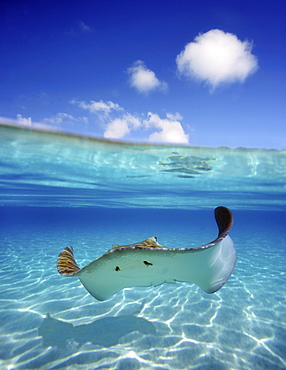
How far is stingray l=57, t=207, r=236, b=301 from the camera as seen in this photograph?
2307mm

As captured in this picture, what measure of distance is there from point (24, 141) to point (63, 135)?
8.04 feet

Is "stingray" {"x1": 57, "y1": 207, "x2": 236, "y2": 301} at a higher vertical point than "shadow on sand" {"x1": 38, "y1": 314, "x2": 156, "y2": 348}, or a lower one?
higher

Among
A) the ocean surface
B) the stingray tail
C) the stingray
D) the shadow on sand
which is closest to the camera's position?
the stingray

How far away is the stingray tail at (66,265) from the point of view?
280 cm

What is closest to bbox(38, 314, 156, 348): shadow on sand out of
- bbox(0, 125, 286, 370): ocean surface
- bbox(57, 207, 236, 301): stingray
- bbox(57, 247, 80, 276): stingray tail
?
bbox(0, 125, 286, 370): ocean surface

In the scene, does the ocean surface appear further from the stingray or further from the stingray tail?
the stingray tail

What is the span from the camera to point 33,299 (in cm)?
634

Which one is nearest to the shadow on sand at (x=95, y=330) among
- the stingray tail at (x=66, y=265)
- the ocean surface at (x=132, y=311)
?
the ocean surface at (x=132, y=311)

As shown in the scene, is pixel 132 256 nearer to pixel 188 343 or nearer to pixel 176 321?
pixel 188 343

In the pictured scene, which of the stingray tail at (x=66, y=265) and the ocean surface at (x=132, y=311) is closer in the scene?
the stingray tail at (x=66, y=265)

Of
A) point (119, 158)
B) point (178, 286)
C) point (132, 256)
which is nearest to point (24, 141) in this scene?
point (119, 158)

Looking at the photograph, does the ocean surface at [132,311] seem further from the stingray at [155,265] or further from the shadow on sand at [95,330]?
the stingray at [155,265]

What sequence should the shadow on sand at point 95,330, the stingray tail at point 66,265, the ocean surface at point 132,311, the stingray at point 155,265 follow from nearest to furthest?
1. the stingray at point 155,265
2. the stingray tail at point 66,265
3. the ocean surface at point 132,311
4. the shadow on sand at point 95,330

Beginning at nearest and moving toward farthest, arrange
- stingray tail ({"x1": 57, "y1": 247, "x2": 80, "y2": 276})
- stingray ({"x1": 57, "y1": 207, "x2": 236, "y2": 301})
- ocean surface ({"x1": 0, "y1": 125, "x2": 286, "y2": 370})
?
stingray ({"x1": 57, "y1": 207, "x2": 236, "y2": 301}) → stingray tail ({"x1": 57, "y1": 247, "x2": 80, "y2": 276}) → ocean surface ({"x1": 0, "y1": 125, "x2": 286, "y2": 370})
